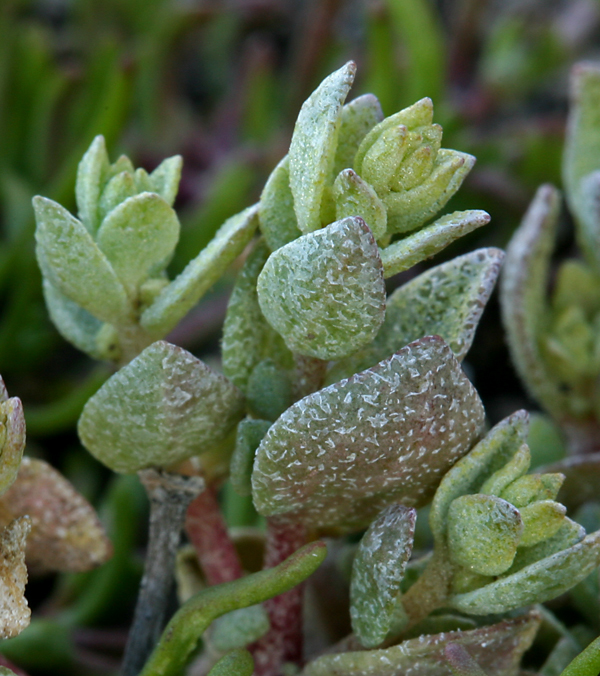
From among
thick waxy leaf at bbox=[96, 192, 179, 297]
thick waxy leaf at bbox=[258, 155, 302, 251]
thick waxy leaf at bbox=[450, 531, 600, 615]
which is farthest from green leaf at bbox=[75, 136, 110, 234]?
thick waxy leaf at bbox=[450, 531, 600, 615]

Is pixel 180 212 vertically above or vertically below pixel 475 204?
above

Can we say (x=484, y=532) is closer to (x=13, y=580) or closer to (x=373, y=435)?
(x=373, y=435)

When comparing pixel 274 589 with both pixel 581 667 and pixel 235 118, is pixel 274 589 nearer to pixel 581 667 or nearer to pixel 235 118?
pixel 581 667

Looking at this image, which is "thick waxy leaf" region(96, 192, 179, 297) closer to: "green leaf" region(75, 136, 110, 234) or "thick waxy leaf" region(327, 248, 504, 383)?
"green leaf" region(75, 136, 110, 234)

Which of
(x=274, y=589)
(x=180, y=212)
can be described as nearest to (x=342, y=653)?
(x=274, y=589)

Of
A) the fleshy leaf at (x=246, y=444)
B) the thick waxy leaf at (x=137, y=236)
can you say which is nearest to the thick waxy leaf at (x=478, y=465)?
the fleshy leaf at (x=246, y=444)

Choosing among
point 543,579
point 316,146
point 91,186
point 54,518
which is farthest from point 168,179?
point 543,579

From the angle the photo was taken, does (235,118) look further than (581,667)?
Yes

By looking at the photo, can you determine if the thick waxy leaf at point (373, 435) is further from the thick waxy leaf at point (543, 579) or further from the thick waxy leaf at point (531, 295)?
the thick waxy leaf at point (531, 295)
